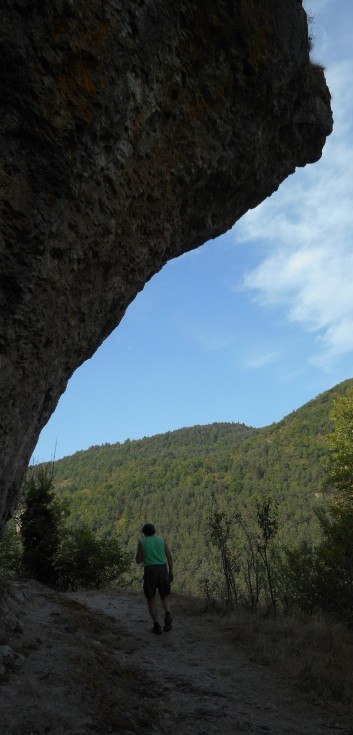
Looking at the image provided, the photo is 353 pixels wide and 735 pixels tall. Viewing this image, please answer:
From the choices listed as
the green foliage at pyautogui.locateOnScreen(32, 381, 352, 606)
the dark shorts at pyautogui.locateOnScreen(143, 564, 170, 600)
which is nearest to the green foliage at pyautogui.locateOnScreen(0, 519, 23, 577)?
the dark shorts at pyautogui.locateOnScreen(143, 564, 170, 600)

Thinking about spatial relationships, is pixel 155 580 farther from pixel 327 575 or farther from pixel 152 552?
pixel 327 575

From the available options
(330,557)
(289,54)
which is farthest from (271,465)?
(289,54)

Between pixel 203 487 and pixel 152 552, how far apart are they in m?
118

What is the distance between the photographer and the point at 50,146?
4.32m

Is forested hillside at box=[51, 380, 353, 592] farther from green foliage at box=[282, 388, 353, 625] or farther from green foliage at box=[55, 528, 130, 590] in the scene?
green foliage at box=[282, 388, 353, 625]

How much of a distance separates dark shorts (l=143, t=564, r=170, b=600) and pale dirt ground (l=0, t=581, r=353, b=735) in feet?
2.17

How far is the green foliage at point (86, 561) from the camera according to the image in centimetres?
1480

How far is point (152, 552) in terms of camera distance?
7.32 metres

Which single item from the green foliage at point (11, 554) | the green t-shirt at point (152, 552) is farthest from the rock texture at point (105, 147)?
the green foliage at point (11, 554)

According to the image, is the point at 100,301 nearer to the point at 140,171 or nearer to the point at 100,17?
the point at 140,171

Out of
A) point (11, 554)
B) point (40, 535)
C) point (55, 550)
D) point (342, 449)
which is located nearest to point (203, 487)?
point (342, 449)

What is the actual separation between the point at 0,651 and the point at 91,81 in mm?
5787

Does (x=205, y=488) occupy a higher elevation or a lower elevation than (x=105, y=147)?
higher

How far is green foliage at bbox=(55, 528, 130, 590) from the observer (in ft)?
48.6
